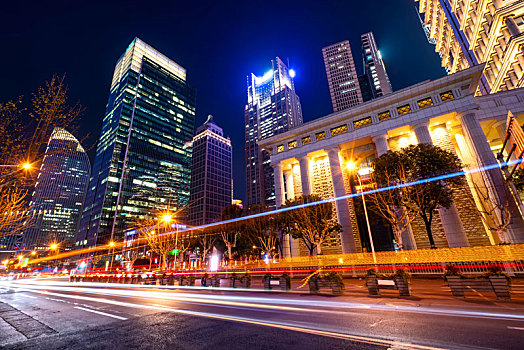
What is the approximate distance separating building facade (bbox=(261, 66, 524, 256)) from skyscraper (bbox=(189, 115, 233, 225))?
103 meters

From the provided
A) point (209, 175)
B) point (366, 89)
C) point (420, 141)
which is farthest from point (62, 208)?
point (366, 89)

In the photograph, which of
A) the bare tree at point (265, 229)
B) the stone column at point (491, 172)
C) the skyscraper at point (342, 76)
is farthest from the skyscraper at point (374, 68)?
the bare tree at point (265, 229)

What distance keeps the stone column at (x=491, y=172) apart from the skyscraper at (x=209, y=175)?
4854 inches

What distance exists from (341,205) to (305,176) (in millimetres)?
8267

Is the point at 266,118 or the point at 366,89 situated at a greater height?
the point at 266,118

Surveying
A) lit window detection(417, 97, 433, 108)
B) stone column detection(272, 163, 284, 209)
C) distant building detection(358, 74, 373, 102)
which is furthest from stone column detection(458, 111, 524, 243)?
distant building detection(358, 74, 373, 102)

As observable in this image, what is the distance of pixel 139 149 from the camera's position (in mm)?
119000

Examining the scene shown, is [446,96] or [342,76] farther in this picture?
[342,76]

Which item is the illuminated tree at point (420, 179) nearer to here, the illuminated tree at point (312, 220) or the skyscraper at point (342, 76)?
the illuminated tree at point (312, 220)

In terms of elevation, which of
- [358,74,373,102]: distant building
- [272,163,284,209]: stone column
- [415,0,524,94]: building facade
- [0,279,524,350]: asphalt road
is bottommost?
[0,279,524,350]: asphalt road

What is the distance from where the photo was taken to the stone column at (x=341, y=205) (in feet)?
106

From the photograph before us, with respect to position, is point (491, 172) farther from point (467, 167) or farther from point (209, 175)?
point (209, 175)

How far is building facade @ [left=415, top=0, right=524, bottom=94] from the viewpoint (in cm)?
3419

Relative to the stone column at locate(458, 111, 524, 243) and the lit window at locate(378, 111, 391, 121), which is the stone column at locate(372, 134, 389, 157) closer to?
the lit window at locate(378, 111, 391, 121)
